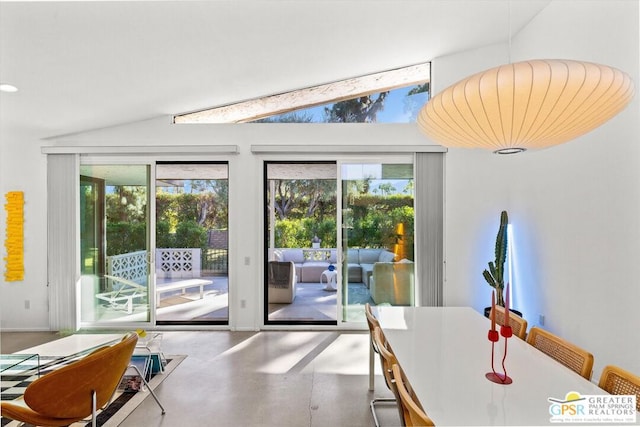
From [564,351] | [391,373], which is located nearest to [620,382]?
→ [564,351]

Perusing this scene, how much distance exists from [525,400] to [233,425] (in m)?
1.86

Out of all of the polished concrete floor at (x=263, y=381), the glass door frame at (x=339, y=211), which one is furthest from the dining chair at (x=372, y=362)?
the glass door frame at (x=339, y=211)

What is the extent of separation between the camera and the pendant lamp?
1.19 meters

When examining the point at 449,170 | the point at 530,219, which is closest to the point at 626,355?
the point at 530,219

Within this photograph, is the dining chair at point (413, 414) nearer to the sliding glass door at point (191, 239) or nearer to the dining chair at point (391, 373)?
the dining chair at point (391, 373)

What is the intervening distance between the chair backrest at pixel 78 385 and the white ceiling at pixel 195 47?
216cm

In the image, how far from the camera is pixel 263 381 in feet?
9.12

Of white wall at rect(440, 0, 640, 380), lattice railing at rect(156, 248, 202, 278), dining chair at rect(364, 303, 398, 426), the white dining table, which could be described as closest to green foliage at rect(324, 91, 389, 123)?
white wall at rect(440, 0, 640, 380)

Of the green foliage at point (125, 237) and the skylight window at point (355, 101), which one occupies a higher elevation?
the skylight window at point (355, 101)

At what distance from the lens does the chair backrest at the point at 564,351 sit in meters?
1.52

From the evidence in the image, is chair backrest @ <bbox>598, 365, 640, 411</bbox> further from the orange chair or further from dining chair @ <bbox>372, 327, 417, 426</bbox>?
the orange chair

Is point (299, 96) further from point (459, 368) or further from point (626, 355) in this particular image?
point (626, 355)

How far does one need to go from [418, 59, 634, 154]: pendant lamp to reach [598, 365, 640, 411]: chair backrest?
3.46 feet

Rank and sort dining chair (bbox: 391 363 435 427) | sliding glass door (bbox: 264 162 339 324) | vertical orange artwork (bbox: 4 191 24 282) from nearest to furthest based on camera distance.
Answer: dining chair (bbox: 391 363 435 427)
vertical orange artwork (bbox: 4 191 24 282)
sliding glass door (bbox: 264 162 339 324)
